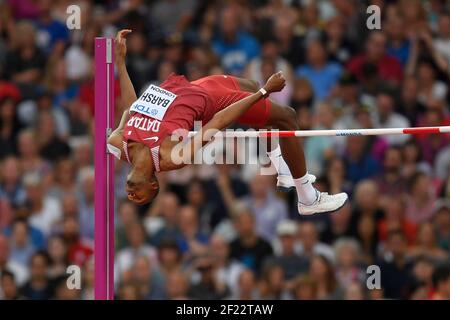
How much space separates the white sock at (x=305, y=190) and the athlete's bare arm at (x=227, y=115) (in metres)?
1.12

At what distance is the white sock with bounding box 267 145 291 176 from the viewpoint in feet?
34.9

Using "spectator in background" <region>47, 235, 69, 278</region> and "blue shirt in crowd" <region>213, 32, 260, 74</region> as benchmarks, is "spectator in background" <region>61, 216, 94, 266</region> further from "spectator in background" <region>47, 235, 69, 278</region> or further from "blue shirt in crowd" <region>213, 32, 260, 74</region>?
"blue shirt in crowd" <region>213, 32, 260, 74</region>

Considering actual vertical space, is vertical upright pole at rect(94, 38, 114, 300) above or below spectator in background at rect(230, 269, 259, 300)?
above

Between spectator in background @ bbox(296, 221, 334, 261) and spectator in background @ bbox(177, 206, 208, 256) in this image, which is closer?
spectator in background @ bbox(296, 221, 334, 261)

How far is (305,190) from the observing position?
34.6 feet

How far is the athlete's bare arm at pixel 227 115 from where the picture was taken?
9.44m

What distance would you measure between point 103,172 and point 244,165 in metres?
3.85

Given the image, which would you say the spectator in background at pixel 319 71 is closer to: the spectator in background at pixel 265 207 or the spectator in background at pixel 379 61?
the spectator in background at pixel 379 61

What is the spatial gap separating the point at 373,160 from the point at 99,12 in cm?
384

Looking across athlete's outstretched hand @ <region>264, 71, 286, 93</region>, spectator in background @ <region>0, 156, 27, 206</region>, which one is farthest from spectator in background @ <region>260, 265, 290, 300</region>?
athlete's outstretched hand @ <region>264, 71, 286, 93</region>

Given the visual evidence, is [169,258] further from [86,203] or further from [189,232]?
[86,203]

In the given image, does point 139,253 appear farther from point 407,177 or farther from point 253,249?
point 407,177

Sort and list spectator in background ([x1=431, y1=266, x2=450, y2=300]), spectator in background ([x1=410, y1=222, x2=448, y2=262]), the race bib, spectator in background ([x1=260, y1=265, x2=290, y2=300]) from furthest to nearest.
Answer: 1. spectator in background ([x1=410, y1=222, x2=448, y2=262])
2. spectator in background ([x1=260, y1=265, x2=290, y2=300])
3. spectator in background ([x1=431, y1=266, x2=450, y2=300])
4. the race bib

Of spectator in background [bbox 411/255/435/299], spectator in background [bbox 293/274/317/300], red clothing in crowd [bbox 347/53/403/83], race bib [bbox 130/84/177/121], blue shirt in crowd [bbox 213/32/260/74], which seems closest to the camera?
race bib [bbox 130/84/177/121]
